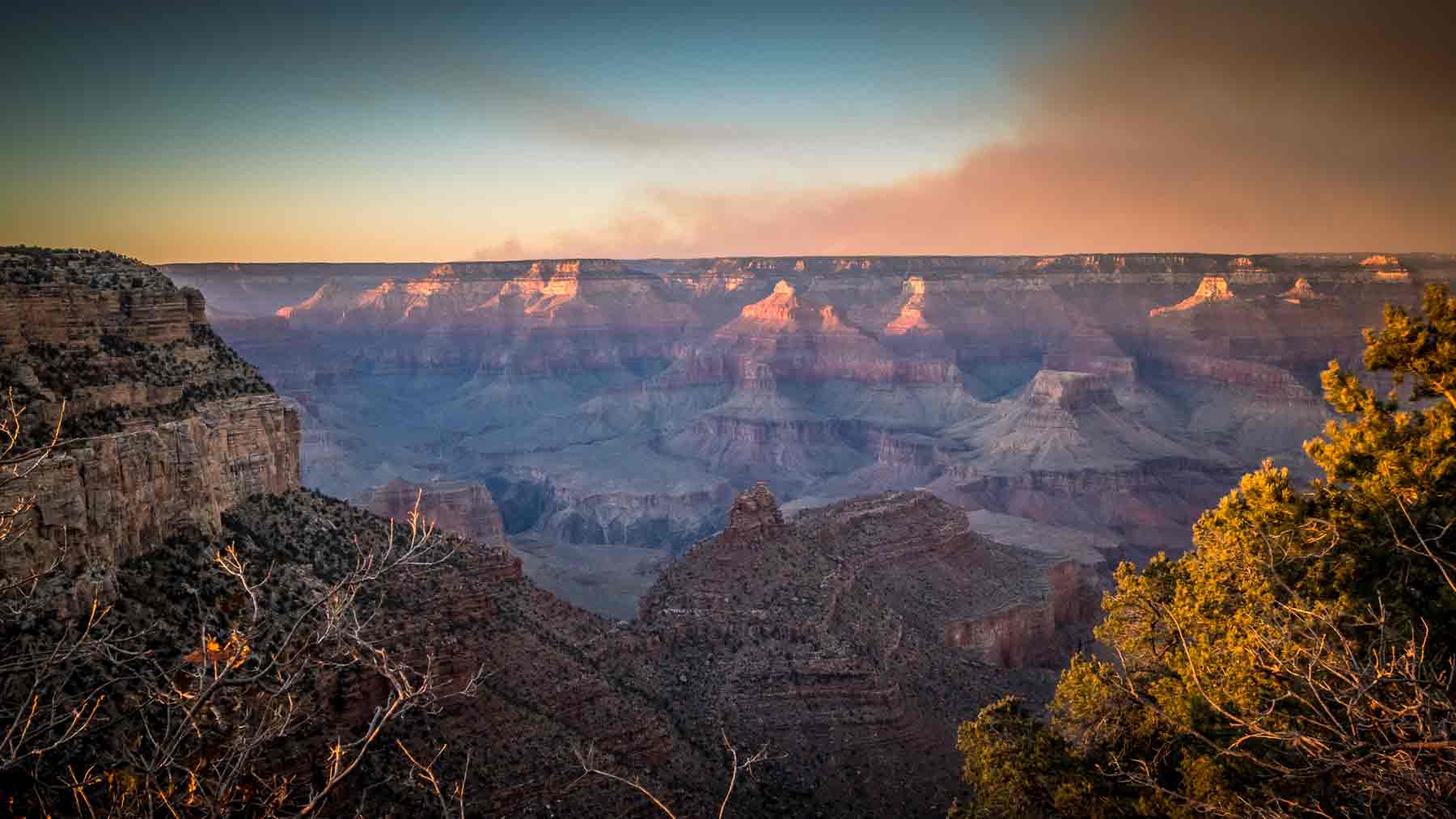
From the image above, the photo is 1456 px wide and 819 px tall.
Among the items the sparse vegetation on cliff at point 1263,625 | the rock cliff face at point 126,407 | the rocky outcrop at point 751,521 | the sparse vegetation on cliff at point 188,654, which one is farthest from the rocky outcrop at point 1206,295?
the rock cliff face at point 126,407

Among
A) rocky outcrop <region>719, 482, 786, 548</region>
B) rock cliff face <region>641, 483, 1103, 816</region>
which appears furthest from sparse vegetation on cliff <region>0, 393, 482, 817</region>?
rocky outcrop <region>719, 482, 786, 548</region>

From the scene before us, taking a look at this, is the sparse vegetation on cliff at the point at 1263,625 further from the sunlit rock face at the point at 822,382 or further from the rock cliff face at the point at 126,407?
the sunlit rock face at the point at 822,382

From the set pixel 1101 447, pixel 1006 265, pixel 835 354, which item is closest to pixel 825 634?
pixel 1101 447

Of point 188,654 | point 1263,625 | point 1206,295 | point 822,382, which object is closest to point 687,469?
point 822,382

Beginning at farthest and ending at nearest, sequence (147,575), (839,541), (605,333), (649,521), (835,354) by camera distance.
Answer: (605,333)
(835,354)
(649,521)
(839,541)
(147,575)

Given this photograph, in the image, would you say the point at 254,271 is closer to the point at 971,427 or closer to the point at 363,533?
the point at 971,427
